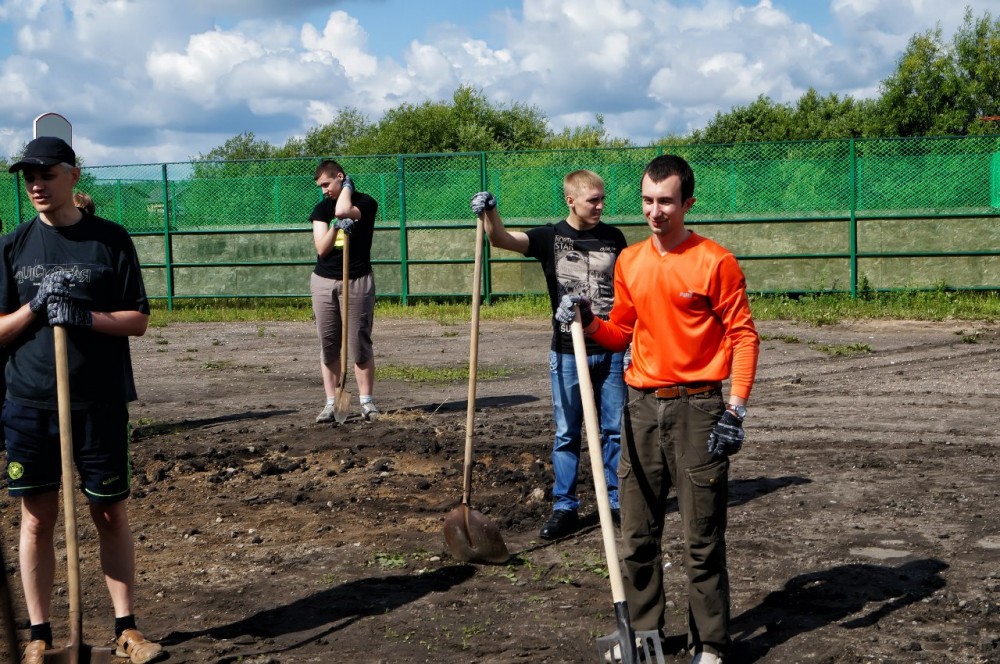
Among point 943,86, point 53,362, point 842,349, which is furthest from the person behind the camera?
point 943,86

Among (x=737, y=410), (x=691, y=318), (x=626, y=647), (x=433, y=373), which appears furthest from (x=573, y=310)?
(x=433, y=373)

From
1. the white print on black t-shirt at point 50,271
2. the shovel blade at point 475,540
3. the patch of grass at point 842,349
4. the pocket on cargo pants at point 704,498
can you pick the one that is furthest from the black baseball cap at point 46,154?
the patch of grass at point 842,349

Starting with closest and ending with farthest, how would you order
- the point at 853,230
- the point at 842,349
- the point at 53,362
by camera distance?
1. the point at 53,362
2. the point at 842,349
3. the point at 853,230

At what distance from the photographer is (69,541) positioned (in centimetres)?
414

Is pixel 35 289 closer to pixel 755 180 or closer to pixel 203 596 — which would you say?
pixel 203 596

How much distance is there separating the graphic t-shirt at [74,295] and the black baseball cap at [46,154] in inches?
9.9

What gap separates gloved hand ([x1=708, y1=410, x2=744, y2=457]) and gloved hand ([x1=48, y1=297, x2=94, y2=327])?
234 centimetres

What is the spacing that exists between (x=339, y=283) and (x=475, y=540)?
4.02 m

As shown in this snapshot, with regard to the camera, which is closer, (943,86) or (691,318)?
(691,318)

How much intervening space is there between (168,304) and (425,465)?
14.0 m

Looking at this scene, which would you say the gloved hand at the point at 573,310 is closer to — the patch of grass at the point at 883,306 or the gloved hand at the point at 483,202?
the gloved hand at the point at 483,202

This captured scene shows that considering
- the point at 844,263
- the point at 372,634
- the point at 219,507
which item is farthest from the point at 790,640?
the point at 844,263

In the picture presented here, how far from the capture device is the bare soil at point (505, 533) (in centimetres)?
471

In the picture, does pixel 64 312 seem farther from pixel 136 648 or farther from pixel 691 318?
pixel 691 318
